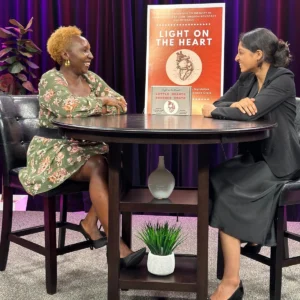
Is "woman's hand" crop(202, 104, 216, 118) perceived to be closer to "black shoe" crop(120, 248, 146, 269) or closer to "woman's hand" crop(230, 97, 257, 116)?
"woman's hand" crop(230, 97, 257, 116)

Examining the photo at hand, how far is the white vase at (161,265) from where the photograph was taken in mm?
2111

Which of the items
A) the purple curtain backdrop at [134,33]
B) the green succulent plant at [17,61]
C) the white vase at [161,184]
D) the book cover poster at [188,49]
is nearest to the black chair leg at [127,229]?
the white vase at [161,184]

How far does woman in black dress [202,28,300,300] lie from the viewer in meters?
2.15

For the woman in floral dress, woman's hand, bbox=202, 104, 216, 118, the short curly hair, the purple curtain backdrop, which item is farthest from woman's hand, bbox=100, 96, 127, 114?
the purple curtain backdrop

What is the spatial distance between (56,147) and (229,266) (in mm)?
993

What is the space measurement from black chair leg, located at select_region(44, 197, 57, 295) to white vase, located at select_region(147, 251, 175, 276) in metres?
Answer: 0.58

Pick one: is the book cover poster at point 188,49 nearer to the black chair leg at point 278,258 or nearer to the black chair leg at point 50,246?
the black chair leg at point 50,246

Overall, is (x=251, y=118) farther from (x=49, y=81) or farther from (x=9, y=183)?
(x=9, y=183)

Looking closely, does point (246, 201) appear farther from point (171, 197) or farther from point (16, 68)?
point (16, 68)

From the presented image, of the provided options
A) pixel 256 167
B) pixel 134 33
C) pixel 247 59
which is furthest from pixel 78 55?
pixel 134 33

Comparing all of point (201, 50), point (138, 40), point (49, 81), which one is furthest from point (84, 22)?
point (49, 81)

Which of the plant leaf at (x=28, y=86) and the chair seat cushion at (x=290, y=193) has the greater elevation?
the plant leaf at (x=28, y=86)

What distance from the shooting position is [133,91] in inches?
159

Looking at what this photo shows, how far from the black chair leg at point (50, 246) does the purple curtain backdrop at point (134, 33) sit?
5.50 feet
